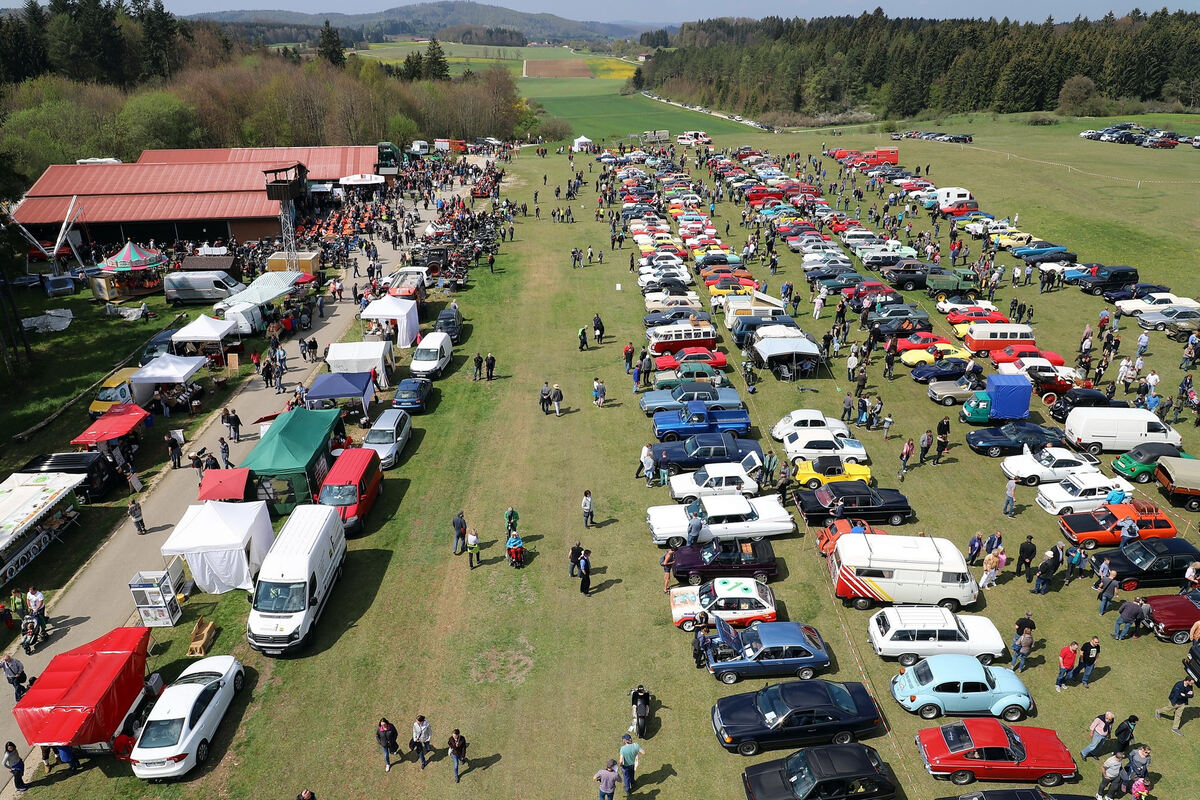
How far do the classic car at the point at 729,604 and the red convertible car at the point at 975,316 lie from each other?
79.0 feet

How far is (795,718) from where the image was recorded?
14.9 metres

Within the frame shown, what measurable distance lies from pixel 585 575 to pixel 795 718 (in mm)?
6789

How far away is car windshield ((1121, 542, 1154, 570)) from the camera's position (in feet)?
64.0

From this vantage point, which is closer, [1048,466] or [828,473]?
[828,473]

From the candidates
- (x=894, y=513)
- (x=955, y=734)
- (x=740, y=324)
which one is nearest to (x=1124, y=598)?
(x=894, y=513)

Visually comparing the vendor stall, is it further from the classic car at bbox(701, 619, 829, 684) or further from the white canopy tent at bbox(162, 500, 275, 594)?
the classic car at bbox(701, 619, 829, 684)

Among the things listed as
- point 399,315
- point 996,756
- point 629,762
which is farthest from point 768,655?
point 399,315

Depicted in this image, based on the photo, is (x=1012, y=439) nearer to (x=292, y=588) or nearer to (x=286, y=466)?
(x=292, y=588)

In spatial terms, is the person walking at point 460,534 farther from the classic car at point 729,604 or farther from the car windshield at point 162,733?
the car windshield at point 162,733

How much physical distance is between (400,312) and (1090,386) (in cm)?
3218

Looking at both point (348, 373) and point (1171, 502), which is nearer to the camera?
point (1171, 502)

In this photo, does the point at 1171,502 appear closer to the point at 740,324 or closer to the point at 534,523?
the point at 740,324

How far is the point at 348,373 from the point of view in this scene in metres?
29.8

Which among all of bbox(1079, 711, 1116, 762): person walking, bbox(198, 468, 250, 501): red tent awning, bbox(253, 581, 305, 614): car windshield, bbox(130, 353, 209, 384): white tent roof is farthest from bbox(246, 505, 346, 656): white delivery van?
bbox(1079, 711, 1116, 762): person walking
